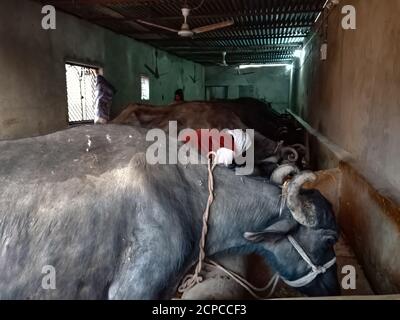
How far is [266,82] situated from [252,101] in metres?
12.6

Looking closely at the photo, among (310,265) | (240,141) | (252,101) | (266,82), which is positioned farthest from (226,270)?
(266,82)

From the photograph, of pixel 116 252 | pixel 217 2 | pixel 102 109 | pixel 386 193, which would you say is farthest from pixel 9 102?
pixel 386 193

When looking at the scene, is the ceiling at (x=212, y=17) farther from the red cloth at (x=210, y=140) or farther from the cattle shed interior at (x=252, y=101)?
the red cloth at (x=210, y=140)

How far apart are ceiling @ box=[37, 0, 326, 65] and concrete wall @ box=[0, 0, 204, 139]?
0.42 meters

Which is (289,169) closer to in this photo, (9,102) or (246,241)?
(246,241)

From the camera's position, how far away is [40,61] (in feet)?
21.5

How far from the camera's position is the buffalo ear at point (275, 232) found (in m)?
2.25

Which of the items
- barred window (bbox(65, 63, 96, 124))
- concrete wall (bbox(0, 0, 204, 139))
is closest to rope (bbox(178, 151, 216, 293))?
concrete wall (bbox(0, 0, 204, 139))

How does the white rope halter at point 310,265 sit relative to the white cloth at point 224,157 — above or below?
below

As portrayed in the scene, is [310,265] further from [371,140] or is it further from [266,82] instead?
[266,82]

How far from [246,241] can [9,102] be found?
16.4 feet

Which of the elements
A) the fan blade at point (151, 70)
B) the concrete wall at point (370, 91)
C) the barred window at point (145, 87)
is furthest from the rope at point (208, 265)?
the fan blade at point (151, 70)

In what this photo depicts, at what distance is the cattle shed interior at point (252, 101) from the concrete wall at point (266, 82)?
7760mm

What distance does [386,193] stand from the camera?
2.79 m
